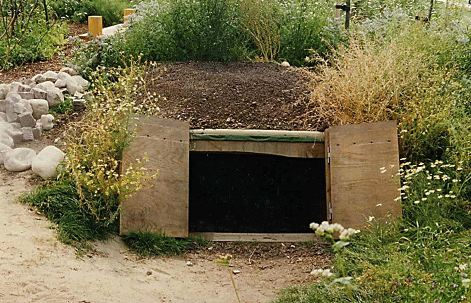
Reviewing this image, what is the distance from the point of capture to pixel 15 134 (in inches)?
261

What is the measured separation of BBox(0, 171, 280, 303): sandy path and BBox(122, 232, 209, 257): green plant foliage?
9cm

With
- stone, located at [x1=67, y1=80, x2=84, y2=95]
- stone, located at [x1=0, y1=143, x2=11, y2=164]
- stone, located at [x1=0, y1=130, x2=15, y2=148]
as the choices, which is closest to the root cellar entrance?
stone, located at [x1=0, y1=143, x2=11, y2=164]

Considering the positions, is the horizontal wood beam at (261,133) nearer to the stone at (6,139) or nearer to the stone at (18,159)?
the stone at (18,159)

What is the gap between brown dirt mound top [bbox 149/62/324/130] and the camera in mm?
6516

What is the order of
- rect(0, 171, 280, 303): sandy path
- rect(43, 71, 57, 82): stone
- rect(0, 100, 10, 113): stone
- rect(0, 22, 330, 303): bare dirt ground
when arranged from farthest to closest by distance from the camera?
rect(43, 71, 57, 82): stone < rect(0, 100, 10, 113): stone < rect(0, 22, 330, 303): bare dirt ground < rect(0, 171, 280, 303): sandy path

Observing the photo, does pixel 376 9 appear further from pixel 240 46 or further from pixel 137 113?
pixel 137 113

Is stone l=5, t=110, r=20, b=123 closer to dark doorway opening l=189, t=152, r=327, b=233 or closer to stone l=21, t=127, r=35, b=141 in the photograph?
stone l=21, t=127, r=35, b=141

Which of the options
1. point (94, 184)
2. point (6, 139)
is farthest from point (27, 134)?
point (94, 184)

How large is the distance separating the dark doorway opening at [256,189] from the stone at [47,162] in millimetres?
1505

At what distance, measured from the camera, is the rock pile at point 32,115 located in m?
6.07

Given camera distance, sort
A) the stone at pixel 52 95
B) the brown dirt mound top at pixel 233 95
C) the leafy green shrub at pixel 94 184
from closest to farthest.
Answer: the leafy green shrub at pixel 94 184, the brown dirt mound top at pixel 233 95, the stone at pixel 52 95

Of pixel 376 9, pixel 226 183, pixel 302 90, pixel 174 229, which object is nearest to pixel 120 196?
pixel 174 229

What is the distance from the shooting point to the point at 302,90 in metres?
7.04

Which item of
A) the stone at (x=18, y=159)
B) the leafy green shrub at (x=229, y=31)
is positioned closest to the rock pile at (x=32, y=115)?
the stone at (x=18, y=159)
